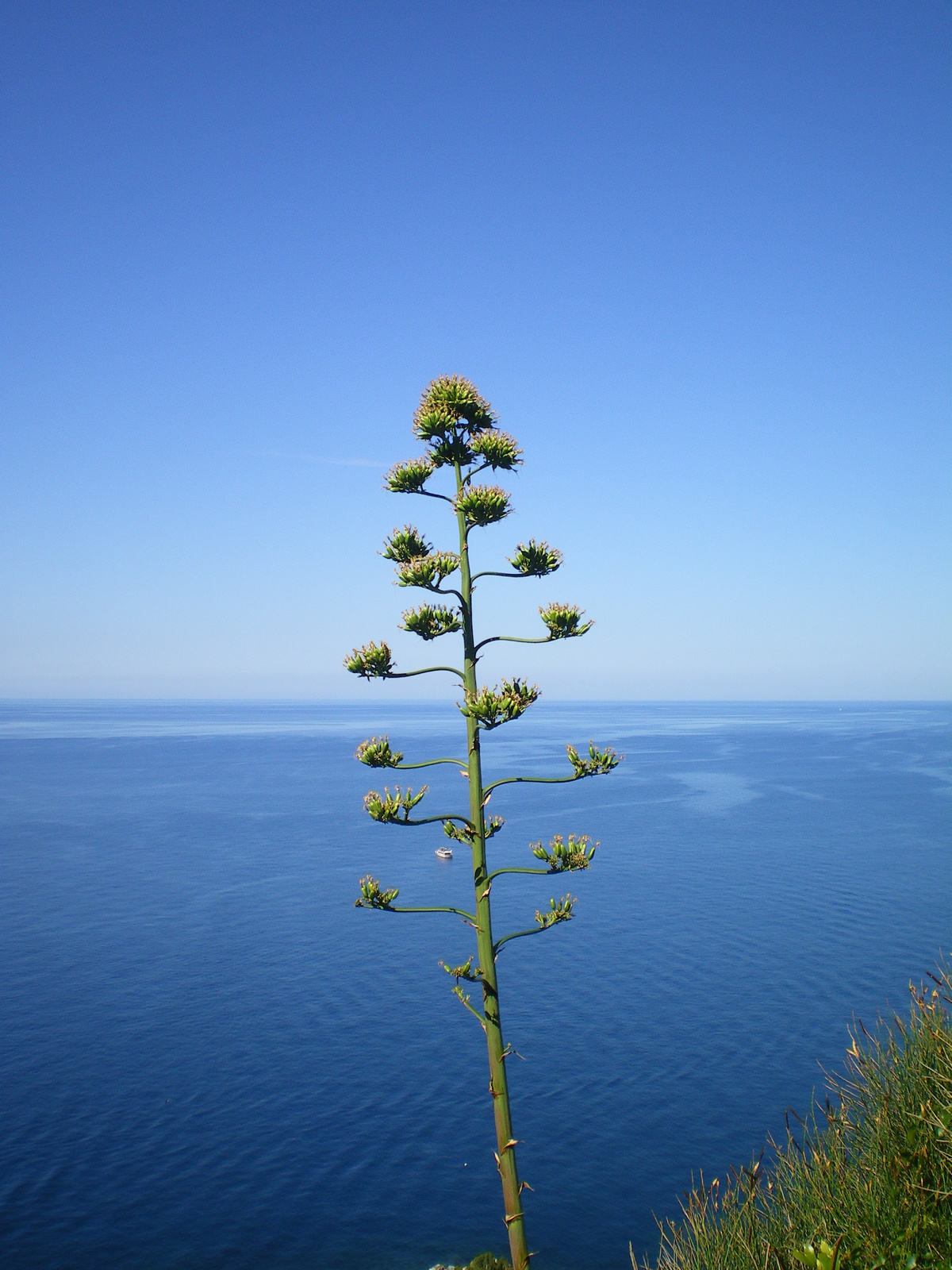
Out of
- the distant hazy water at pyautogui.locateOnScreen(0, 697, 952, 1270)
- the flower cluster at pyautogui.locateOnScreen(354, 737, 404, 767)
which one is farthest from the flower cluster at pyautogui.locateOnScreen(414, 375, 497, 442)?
the distant hazy water at pyautogui.locateOnScreen(0, 697, 952, 1270)

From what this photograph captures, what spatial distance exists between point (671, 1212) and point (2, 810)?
120 metres

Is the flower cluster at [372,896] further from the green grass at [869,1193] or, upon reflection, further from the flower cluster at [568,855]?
the green grass at [869,1193]

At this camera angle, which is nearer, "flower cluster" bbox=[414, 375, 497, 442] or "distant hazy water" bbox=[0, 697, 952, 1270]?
"flower cluster" bbox=[414, 375, 497, 442]

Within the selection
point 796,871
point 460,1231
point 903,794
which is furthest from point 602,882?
point 903,794

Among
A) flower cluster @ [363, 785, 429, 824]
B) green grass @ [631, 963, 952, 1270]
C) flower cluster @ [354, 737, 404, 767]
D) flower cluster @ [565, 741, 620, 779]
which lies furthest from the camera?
flower cluster @ [565, 741, 620, 779]

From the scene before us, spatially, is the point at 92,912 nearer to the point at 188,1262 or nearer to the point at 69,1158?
the point at 69,1158

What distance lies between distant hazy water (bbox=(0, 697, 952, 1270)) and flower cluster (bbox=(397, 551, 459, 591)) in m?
28.7

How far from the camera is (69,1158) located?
120ft

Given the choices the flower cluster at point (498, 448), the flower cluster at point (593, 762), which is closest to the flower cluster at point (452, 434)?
the flower cluster at point (498, 448)

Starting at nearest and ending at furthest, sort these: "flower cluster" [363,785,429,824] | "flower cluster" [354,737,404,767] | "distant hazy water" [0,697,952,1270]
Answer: "flower cluster" [363,785,429,824] < "flower cluster" [354,737,404,767] < "distant hazy water" [0,697,952,1270]

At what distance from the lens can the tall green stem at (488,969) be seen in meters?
12.0

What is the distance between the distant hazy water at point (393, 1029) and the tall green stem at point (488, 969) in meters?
23.2

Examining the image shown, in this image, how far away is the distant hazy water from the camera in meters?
33.4

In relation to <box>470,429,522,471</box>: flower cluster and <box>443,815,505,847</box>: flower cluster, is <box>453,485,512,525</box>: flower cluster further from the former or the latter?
<box>443,815,505,847</box>: flower cluster
